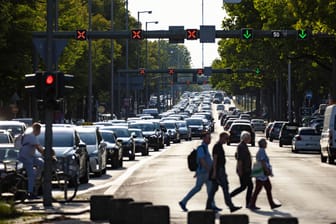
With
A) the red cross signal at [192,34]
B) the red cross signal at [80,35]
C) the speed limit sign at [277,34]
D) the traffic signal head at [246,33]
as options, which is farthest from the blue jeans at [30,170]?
the speed limit sign at [277,34]

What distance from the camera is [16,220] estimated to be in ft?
72.3

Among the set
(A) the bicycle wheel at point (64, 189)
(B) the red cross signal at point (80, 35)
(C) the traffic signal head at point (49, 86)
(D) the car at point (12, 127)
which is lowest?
(A) the bicycle wheel at point (64, 189)

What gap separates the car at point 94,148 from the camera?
128 ft

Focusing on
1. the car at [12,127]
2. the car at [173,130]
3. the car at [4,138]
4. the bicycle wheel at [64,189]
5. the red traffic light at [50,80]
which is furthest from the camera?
the car at [173,130]

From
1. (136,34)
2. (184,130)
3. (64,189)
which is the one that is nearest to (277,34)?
(136,34)

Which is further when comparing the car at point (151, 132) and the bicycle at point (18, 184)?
the car at point (151, 132)

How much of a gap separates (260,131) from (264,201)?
9793 cm

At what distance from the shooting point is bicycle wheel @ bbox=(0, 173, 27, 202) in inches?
1051

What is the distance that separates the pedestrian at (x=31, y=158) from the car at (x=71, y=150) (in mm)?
2253

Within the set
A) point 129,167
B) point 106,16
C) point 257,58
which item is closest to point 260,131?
point 257,58

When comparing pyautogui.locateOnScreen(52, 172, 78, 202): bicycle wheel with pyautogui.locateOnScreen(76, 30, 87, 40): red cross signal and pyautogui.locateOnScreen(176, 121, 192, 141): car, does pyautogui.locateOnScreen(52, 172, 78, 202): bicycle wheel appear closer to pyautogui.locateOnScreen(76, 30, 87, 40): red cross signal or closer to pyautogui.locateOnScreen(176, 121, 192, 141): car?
pyautogui.locateOnScreen(76, 30, 87, 40): red cross signal

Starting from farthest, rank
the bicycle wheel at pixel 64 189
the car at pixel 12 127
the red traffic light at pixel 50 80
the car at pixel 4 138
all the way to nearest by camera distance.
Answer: the car at pixel 12 127, the car at pixel 4 138, the bicycle wheel at pixel 64 189, the red traffic light at pixel 50 80

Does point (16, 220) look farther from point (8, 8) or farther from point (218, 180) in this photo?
point (8, 8)

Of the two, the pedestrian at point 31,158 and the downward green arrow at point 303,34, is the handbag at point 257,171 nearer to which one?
the pedestrian at point 31,158
